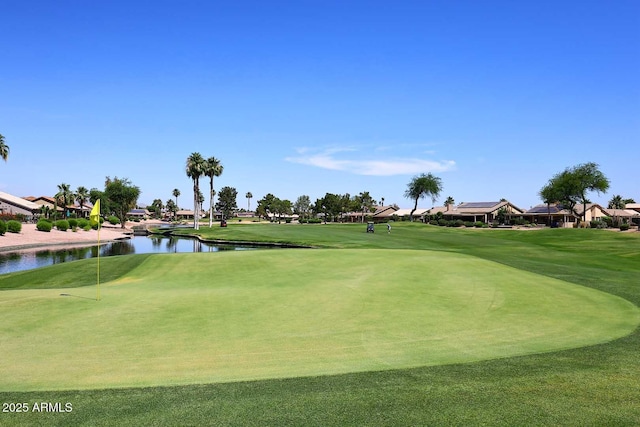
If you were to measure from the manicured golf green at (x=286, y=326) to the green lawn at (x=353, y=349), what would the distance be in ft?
0.18

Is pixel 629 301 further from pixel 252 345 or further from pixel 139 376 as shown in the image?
pixel 139 376

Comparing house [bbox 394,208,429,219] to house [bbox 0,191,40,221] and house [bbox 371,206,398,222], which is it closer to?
house [bbox 371,206,398,222]

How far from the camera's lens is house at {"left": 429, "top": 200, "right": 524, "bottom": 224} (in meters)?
116

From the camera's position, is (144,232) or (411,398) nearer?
(411,398)

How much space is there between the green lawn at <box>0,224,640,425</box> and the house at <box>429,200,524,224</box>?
103905 millimetres

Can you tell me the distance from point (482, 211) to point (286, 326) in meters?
117

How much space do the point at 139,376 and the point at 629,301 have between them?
14.8 m

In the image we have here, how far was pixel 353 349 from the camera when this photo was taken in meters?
8.39

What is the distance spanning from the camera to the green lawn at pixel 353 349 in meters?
5.50

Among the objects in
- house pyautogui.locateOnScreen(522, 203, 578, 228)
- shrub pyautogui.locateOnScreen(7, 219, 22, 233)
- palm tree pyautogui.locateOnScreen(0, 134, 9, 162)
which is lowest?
shrub pyautogui.locateOnScreen(7, 219, 22, 233)

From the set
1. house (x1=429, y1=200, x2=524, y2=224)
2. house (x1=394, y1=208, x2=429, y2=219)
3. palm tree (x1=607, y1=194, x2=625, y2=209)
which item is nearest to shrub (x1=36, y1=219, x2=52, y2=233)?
house (x1=429, y1=200, x2=524, y2=224)

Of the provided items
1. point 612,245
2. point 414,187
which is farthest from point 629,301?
point 414,187

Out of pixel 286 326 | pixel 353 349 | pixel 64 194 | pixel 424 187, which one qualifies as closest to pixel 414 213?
pixel 424 187

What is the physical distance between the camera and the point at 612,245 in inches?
1599
